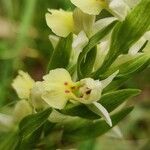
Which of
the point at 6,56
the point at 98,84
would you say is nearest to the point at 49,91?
the point at 98,84

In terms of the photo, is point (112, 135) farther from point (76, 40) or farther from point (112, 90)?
point (76, 40)

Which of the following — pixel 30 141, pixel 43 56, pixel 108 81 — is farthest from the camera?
pixel 43 56

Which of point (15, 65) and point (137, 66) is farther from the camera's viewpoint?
point (15, 65)

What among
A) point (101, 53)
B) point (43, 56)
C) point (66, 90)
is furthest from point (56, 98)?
point (43, 56)

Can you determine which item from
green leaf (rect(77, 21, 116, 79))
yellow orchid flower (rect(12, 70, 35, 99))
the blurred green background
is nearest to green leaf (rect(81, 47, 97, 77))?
green leaf (rect(77, 21, 116, 79))

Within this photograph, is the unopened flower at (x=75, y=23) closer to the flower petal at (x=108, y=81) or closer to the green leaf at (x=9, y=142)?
the flower petal at (x=108, y=81)

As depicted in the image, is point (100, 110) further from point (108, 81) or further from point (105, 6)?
point (105, 6)

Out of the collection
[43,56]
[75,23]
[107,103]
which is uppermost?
[75,23]

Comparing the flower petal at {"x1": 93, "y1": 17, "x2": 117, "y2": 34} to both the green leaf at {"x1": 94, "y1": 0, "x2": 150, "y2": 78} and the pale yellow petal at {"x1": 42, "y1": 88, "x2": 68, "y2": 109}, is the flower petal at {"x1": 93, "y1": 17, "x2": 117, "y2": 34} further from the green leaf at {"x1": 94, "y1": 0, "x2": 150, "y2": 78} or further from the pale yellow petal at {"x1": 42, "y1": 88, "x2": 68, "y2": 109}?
the pale yellow petal at {"x1": 42, "y1": 88, "x2": 68, "y2": 109}
